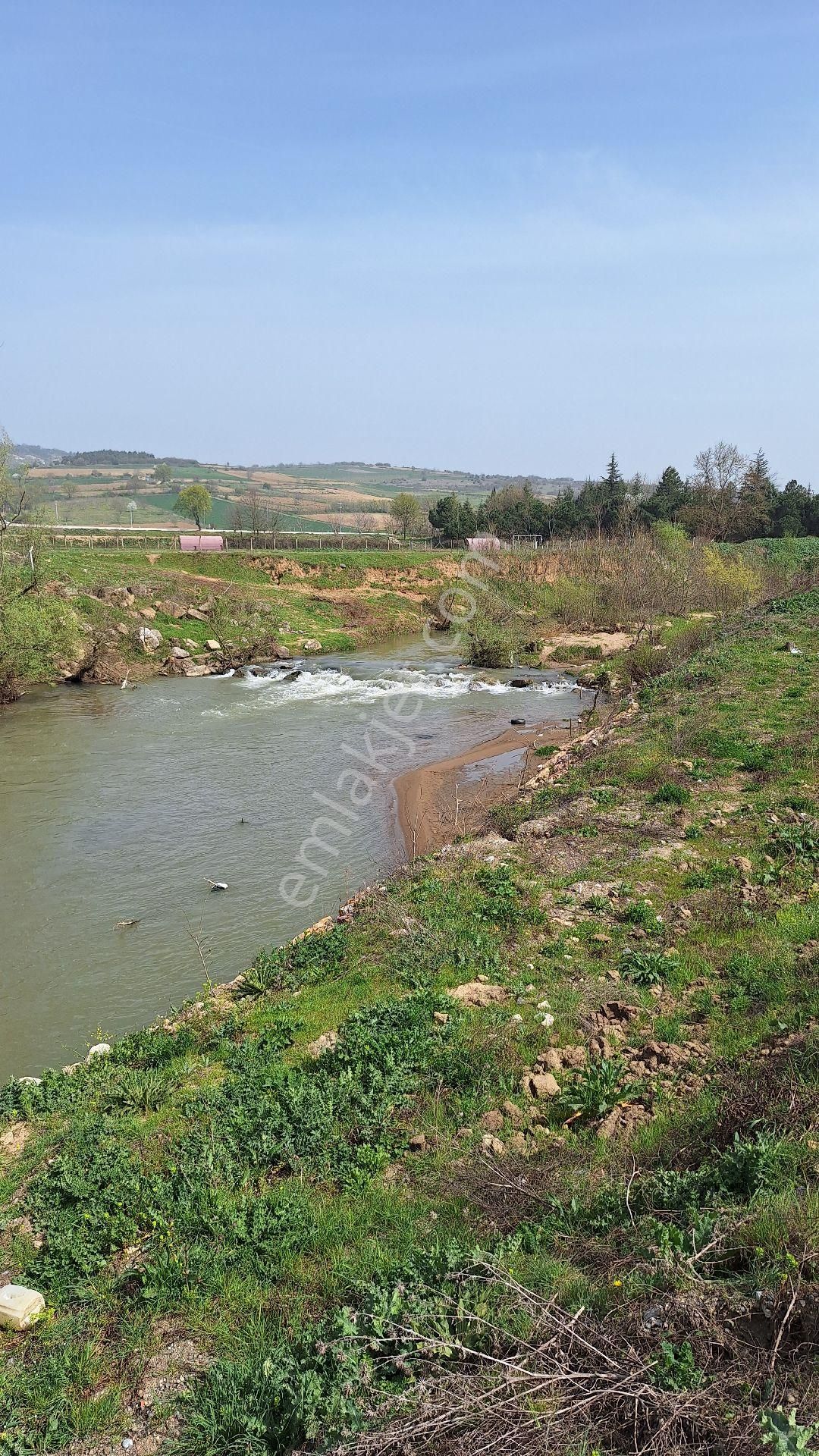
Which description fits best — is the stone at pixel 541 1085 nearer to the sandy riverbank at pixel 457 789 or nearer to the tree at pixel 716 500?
the sandy riverbank at pixel 457 789

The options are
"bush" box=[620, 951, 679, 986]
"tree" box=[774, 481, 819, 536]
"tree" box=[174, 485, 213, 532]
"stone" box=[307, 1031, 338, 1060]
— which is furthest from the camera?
"tree" box=[174, 485, 213, 532]

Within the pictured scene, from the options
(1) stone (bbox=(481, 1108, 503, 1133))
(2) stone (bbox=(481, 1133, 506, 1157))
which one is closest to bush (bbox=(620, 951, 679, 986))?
(1) stone (bbox=(481, 1108, 503, 1133))

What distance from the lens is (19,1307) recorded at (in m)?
5.07

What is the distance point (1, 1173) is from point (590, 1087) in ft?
16.4

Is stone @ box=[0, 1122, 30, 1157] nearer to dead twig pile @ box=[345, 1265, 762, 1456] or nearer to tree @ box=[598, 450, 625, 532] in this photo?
dead twig pile @ box=[345, 1265, 762, 1456]

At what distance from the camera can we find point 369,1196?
554cm

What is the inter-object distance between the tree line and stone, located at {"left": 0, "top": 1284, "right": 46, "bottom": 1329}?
206 ft

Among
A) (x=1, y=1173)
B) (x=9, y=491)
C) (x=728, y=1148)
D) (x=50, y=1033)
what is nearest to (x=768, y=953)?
(x=728, y=1148)

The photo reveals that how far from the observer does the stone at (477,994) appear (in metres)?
7.88

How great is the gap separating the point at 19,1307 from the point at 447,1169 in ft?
9.45

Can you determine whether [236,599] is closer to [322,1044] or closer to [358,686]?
[358,686]

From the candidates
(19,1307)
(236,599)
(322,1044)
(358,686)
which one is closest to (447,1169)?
(322,1044)

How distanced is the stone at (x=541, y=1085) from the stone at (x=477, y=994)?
4.29 ft

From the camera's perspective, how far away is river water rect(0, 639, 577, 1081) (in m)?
11.0
